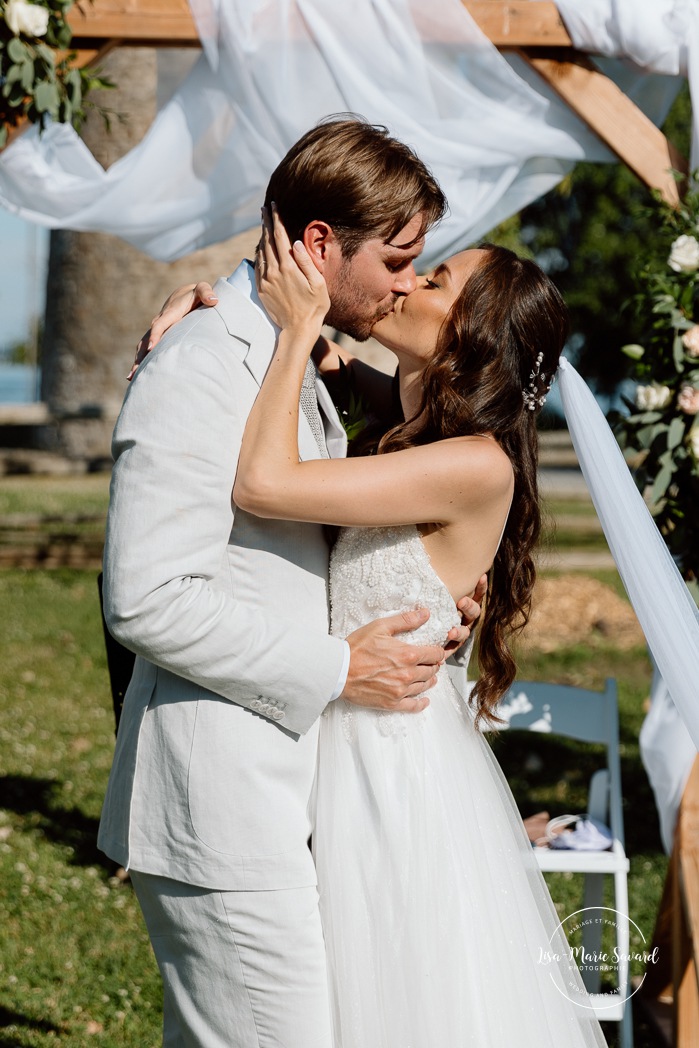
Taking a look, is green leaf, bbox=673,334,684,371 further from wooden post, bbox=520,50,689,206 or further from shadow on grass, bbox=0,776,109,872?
shadow on grass, bbox=0,776,109,872

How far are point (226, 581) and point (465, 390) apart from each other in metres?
0.80

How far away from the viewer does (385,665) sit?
2488mm

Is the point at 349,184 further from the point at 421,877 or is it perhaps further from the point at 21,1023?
the point at 21,1023

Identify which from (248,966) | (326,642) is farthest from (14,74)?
(248,966)

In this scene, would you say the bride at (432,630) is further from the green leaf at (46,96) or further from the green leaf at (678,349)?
the green leaf at (46,96)

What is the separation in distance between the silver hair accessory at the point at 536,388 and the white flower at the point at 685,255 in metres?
1.57

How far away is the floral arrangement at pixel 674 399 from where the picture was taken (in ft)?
13.6

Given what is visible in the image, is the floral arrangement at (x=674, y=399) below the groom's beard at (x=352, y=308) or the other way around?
below

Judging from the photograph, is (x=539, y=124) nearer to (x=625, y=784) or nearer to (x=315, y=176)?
(x=315, y=176)

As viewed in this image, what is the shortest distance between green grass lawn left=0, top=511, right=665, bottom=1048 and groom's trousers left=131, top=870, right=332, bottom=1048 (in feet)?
5.18

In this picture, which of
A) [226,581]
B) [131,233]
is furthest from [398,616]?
[131,233]

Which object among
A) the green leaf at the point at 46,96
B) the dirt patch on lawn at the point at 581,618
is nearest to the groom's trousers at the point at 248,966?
the green leaf at the point at 46,96

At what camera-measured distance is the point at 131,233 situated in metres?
4.60

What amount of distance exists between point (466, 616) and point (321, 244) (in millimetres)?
992
